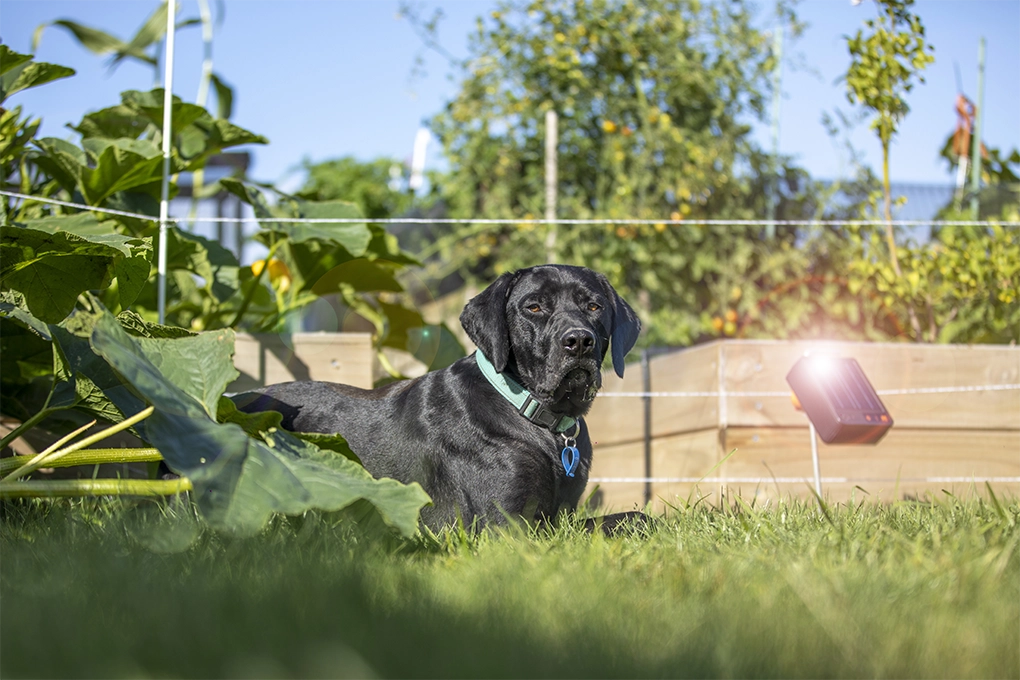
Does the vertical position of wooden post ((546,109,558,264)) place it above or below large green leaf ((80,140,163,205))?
above

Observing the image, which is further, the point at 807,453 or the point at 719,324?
the point at 719,324

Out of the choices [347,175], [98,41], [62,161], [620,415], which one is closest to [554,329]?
[620,415]

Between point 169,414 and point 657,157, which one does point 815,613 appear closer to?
point 169,414

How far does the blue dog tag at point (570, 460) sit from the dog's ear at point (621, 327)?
0.42 m

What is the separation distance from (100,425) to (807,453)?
3.09m

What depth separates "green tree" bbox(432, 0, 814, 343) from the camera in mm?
6125

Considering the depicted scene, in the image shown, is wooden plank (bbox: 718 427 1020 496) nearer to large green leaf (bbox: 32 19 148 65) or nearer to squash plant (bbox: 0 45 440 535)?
squash plant (bbox: 0 45 440 535)

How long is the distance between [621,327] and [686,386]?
1.30m

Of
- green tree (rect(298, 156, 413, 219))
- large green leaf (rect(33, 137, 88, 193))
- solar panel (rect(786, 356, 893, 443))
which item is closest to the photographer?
solar panel (rect(786, 356, 893, 443))

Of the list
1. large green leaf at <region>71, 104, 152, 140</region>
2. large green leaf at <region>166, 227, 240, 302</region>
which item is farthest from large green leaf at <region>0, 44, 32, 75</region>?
large green leaf at <region>166, 227, 240, 302</region>

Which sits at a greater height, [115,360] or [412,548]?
[115,360]

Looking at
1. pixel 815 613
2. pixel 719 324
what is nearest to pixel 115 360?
pixel 815 613

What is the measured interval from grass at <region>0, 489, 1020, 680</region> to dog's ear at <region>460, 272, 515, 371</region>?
80cm

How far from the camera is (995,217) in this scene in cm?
510
